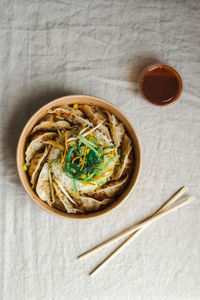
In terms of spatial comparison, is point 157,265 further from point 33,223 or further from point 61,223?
point 33,223

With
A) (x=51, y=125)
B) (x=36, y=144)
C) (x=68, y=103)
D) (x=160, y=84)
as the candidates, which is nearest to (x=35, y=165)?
(x=36, y=144)

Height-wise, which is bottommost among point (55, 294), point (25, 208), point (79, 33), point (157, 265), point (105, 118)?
point (55, 294)

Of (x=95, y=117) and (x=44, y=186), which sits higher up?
(x=95, y=117)

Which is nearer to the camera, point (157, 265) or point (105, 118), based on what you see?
point (105, 118)

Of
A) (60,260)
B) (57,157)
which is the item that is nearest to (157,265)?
(60,260)

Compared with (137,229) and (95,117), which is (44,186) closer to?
(95,117)

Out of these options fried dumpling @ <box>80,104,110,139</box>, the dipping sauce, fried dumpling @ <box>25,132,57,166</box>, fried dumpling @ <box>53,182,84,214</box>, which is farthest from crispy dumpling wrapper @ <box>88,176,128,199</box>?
the dipping sauce

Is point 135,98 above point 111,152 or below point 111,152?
above
